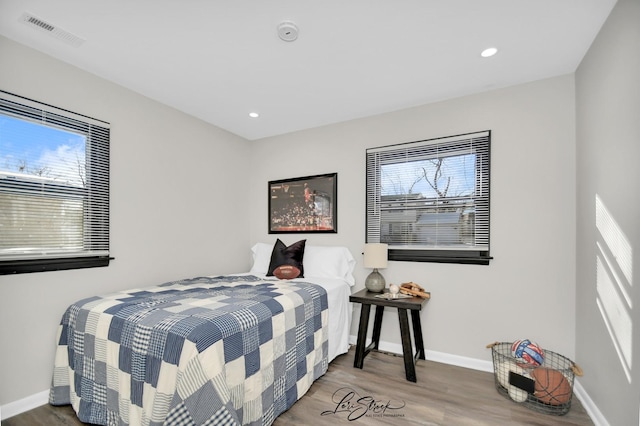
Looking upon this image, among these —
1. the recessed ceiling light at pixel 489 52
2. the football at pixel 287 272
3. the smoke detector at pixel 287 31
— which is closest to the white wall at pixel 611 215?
the recessed ceiling light at pixel 489 52

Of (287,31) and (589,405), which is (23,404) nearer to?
(287,31)

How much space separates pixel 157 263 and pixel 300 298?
1.56 metres

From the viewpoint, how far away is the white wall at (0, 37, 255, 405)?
6.77 feet

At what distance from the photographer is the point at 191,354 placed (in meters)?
1.47

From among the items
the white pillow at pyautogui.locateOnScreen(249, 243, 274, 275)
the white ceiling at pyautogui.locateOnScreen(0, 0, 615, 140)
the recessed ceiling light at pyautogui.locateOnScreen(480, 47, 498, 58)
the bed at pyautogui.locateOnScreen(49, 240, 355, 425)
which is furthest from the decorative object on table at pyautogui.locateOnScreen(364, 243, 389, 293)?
the recessed ceiling light at pyautogui.locateOnScreen(480, 47, 498, 58)

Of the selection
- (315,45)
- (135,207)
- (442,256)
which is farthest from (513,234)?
(135,207)

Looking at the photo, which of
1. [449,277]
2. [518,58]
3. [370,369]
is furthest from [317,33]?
[370,369]

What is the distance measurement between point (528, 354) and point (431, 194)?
151 centimetres

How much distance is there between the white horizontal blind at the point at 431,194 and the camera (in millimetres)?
2748

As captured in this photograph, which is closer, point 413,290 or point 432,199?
point 413,290

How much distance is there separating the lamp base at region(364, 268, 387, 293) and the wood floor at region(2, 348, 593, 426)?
0.71 m

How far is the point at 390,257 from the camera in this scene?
312 centimetres

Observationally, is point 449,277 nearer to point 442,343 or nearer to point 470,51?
point 442,343

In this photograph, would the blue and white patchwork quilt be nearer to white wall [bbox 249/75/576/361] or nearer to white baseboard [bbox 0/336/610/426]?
white baseboard [bbox 0/336/610/426]
